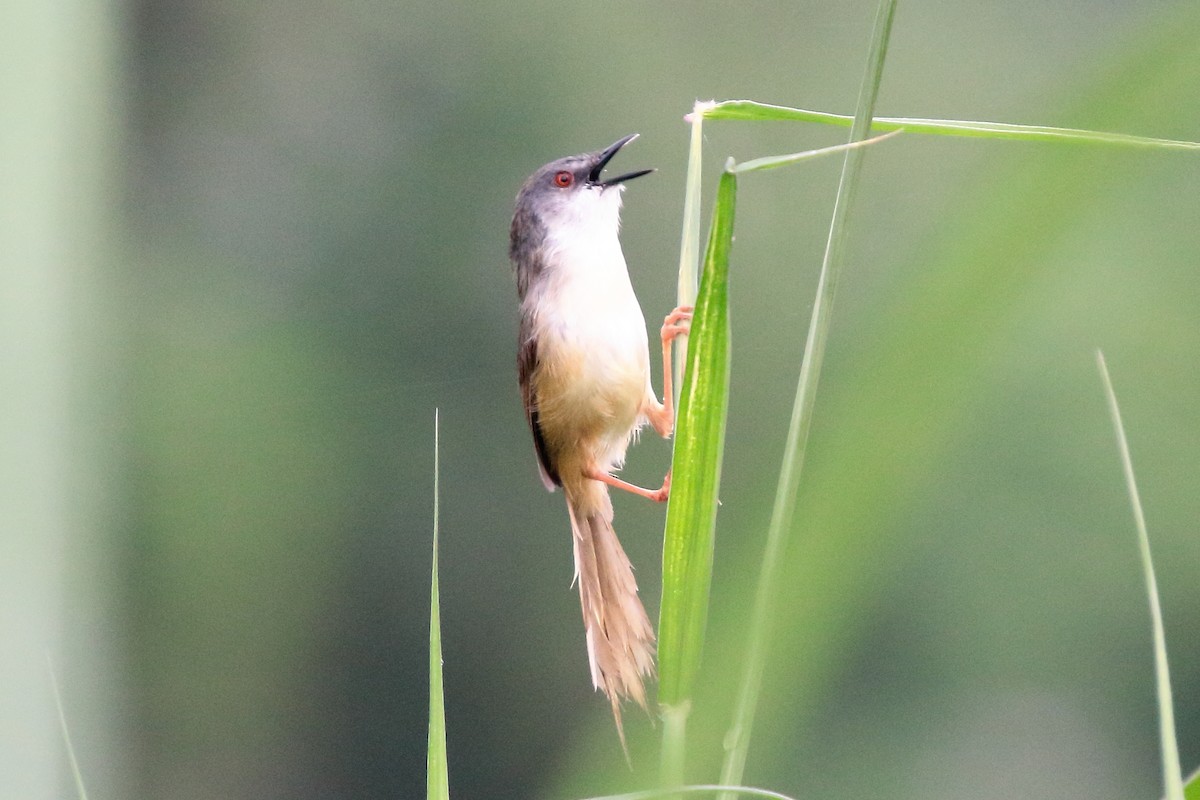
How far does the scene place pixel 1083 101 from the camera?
455mm

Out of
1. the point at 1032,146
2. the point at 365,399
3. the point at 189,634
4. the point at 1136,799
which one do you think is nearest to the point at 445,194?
the point at 365,399

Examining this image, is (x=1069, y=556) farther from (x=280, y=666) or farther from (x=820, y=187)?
(x=280, y=666)

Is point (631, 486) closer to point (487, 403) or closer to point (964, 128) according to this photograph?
point (964, 128)

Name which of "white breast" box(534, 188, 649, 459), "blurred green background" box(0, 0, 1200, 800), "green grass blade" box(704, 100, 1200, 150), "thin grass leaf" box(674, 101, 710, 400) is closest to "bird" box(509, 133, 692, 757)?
"white breast" box(534, 188, 649, 459)

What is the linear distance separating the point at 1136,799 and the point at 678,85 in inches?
220

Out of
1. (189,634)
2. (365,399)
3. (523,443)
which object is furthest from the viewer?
(189,634)

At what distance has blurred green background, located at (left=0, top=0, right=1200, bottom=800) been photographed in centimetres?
643

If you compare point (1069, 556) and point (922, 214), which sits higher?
point (922, 214)

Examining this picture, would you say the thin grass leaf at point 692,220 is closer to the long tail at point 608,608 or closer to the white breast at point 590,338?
the long tail at point 608,608

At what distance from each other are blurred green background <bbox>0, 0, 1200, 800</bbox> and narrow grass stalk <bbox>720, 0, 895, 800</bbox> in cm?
476

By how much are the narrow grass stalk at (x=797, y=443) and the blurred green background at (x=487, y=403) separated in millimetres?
4762

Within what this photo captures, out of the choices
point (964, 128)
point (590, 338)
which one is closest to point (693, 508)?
point (964, 128)

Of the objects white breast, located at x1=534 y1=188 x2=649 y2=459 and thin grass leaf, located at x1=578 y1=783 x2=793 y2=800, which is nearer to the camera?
thin grass leaf, located at x1=578 y1=783 x2=793 y2=800

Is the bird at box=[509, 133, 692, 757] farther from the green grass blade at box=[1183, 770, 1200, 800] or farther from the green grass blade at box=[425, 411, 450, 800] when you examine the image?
the green grass blade at box=[1183, 770, 1200, 800]
